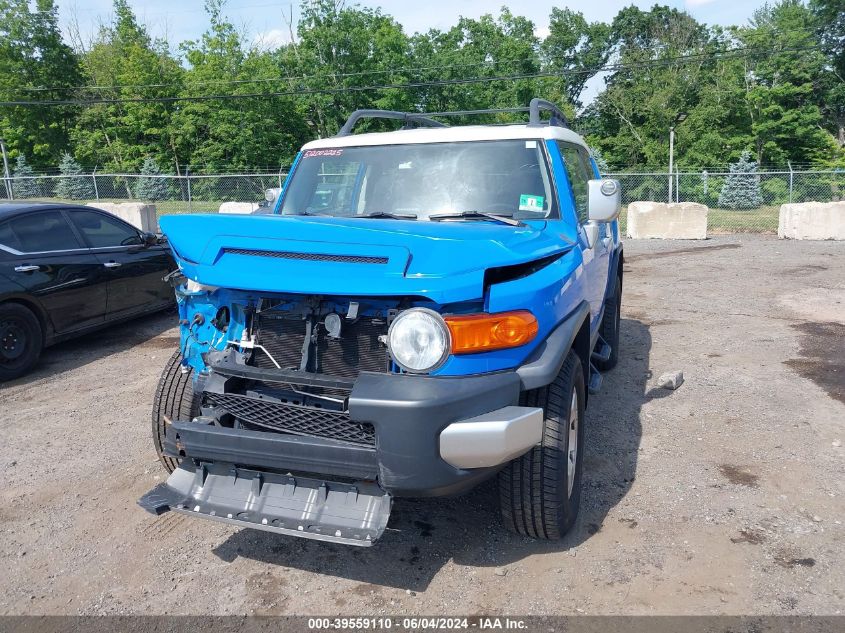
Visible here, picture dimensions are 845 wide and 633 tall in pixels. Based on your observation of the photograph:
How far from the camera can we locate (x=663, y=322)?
8.21 m

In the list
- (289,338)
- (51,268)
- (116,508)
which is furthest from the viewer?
(51,268)

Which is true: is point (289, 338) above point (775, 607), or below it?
above

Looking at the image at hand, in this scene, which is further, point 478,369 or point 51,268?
point 51,268

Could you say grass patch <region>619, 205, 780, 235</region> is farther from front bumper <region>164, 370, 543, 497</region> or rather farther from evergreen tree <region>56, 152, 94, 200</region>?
evergreen tree <region>56, 152, 94, 200</region>

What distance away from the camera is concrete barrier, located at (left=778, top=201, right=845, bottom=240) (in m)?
16.3

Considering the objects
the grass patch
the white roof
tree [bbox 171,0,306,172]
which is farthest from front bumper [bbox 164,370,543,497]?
tree [bbox 171,0,306,172]

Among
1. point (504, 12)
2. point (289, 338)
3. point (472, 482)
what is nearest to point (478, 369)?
point (472, 482)

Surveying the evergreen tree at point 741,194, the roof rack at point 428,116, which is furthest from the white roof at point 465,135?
the evergreen tree at point 741,194

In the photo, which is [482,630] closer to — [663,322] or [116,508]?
[116,508]

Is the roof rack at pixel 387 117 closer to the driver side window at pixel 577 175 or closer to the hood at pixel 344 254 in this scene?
the driver side window at pixel 577 175

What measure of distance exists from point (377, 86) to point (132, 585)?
37.3 meters

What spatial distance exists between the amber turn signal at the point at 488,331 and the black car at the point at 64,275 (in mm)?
5180

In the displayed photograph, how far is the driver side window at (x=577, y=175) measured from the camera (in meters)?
4.18

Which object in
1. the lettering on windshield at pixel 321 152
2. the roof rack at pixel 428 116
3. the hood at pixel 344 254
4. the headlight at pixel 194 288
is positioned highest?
the roof rack at pixel 428 116
